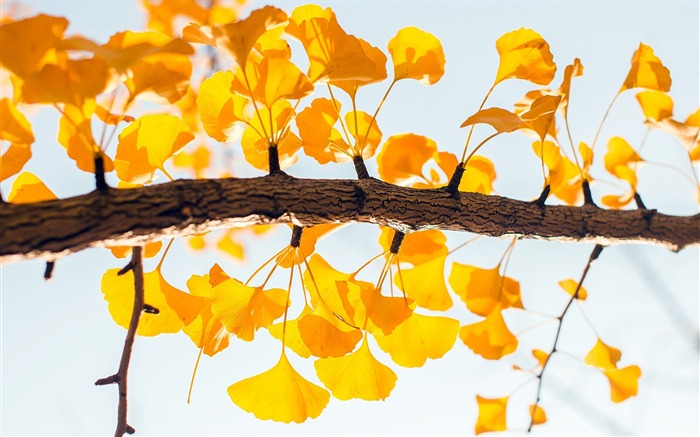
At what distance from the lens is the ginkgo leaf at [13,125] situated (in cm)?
44

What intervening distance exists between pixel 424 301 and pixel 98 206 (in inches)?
17.3

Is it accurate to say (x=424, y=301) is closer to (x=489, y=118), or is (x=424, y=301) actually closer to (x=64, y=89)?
(x=489, y=118)

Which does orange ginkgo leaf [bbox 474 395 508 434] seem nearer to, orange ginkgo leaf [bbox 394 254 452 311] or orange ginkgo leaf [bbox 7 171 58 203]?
orange ginkgo leaf [bbox 394 254 452 311]

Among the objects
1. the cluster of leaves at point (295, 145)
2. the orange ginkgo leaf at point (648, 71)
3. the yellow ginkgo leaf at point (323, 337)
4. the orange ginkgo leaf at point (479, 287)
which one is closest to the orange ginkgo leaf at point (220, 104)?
the cluster of leaves at point (295, 145)

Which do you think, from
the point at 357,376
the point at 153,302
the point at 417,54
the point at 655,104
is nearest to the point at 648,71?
the point at 655,104

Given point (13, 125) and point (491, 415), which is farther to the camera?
point (491, 415)

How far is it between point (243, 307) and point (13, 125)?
252 mm

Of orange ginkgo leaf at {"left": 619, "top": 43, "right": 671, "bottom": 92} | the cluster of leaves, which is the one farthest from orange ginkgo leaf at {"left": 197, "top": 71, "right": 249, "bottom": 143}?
orange ginkgo leaf at {"left": 619, "top": 43, "right": 671, "bottom": 92}

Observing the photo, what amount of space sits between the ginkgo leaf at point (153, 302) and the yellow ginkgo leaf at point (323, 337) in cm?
11

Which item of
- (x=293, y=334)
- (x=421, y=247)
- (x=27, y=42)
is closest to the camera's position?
(x=27, y=42)

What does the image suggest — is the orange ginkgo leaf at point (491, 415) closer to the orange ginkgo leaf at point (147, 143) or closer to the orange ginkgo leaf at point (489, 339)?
the orange ginkgo leaf at point (489, 339)

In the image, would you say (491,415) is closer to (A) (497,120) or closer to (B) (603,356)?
(B) (603,356)

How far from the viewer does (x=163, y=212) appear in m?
0.43

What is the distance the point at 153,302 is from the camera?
→ 0.62 metres
